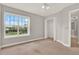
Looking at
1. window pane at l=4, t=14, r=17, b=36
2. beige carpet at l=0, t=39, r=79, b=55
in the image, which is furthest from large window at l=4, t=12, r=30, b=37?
beige carpet at l=0, t=39, r=79, b=55

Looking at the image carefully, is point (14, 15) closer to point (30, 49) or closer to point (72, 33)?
point (30, 49)

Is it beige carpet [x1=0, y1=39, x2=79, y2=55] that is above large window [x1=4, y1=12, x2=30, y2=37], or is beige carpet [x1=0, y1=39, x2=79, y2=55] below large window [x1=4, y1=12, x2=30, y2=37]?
below

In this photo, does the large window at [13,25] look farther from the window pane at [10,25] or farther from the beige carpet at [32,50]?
the beige carpet at [32,50]

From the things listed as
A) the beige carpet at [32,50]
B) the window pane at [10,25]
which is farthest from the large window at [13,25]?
the beige carpet at [32,50]

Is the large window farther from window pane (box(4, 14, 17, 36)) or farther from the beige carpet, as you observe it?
the beige carpet

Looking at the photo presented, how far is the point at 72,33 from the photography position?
132 inches

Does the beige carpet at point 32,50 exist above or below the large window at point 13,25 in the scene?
below

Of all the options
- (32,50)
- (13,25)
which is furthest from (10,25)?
(32,50)

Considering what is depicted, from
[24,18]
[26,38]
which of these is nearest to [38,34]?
[26,38]

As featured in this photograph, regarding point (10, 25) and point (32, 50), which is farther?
point (32, 50)

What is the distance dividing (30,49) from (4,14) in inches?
42.3

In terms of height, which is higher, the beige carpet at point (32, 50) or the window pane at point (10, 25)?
the window pane at point (10, 25)

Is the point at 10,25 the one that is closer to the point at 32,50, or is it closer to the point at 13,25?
the point at 13,25

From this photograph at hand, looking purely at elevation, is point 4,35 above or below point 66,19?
below
